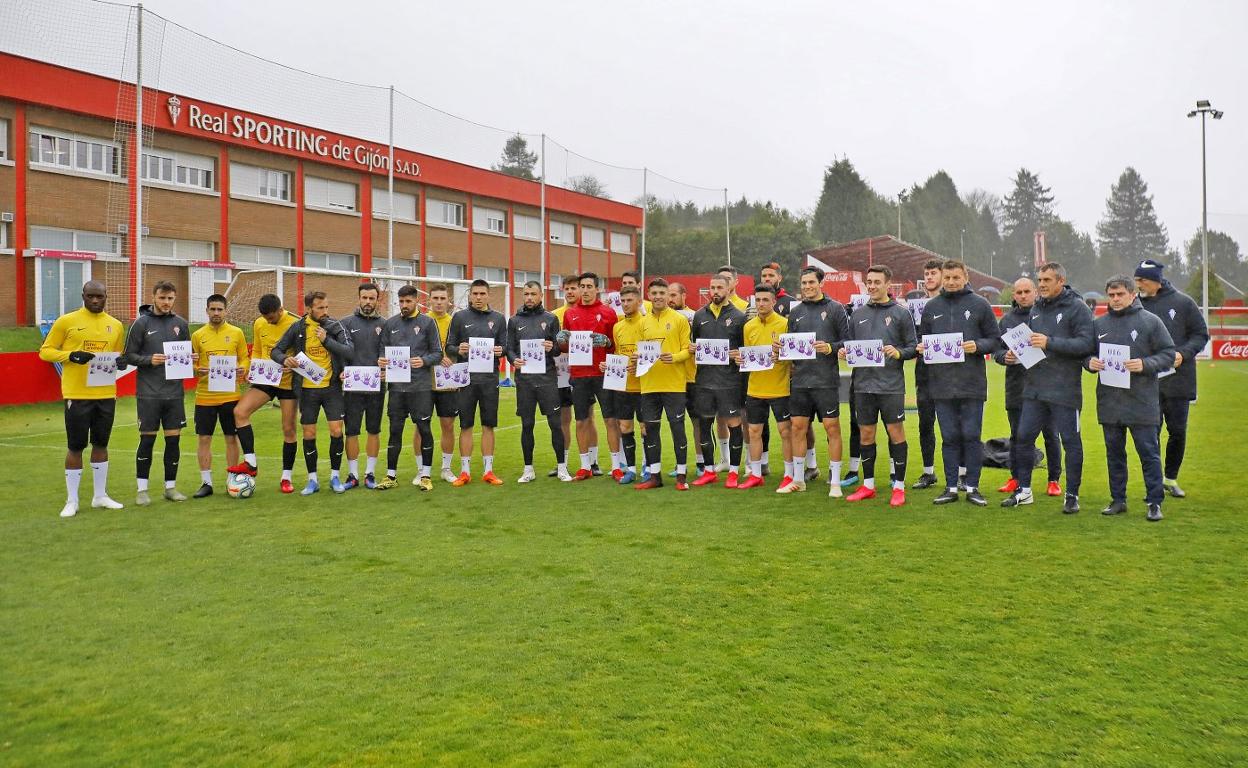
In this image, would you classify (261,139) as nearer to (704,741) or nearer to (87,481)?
(87,481)

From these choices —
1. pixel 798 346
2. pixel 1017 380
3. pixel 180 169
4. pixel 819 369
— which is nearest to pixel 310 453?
pixel 798 346

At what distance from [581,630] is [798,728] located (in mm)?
1511

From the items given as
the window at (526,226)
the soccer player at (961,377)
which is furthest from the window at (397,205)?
the soccer player at (961,377)

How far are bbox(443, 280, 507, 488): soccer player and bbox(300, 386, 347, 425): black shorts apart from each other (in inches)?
48.3

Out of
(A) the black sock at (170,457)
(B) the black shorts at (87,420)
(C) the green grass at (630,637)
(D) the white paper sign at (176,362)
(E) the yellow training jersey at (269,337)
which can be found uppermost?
(E) the yellow training jersey at (269,337)

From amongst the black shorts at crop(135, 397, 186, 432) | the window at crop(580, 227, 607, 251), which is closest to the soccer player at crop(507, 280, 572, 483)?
the black shorts at crop(135, 397, 186, 432)

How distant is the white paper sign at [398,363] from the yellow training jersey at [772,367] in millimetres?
3413

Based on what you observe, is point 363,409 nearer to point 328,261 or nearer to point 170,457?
point 170,457

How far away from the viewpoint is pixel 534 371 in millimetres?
9586

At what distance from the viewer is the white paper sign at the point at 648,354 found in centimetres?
898

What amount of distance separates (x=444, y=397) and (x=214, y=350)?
7.42ft

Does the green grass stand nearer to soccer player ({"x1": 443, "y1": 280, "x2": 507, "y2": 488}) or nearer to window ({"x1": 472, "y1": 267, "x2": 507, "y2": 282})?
soccer player ({"x1": 443, "y1": 280, "x2": 507, "y2": 488})

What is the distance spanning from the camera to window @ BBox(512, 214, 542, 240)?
42.1 m

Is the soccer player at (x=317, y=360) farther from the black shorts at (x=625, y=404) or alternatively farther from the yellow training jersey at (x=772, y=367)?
the yellow training jersey at (x=772, y=367)
